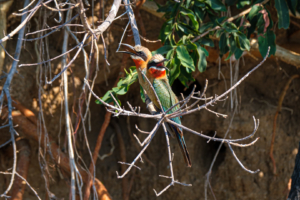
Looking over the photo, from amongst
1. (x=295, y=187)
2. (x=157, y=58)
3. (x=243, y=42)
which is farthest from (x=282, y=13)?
(x=295, y=187)

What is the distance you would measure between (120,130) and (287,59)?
180 centimetres

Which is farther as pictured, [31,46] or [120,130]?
[120,130]

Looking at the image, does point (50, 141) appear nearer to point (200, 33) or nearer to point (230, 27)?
point (200, 33)

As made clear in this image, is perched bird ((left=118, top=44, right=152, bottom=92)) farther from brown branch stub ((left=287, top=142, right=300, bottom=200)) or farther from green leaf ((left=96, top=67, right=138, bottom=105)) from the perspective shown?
brown branch stub ((left=287, top=142, right=300, bottom=200))

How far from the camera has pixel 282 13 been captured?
1.80m

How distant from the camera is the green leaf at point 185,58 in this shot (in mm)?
1580

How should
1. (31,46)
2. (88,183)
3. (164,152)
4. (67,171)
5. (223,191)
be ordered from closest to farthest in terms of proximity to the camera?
(88,183), (67,171), (31,46), (223,191), (164,152)

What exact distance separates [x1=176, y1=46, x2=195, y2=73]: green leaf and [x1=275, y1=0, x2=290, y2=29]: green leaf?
59 centimetres

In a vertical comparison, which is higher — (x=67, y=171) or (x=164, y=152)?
(x=67, y=171)

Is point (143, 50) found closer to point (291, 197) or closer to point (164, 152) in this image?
point (291, 197)


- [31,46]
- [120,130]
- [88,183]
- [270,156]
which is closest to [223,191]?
[270,156]

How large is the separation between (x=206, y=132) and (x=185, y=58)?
161 centimetres

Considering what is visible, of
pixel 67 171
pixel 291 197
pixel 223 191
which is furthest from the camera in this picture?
pixel 223 191

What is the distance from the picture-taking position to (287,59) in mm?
2307
